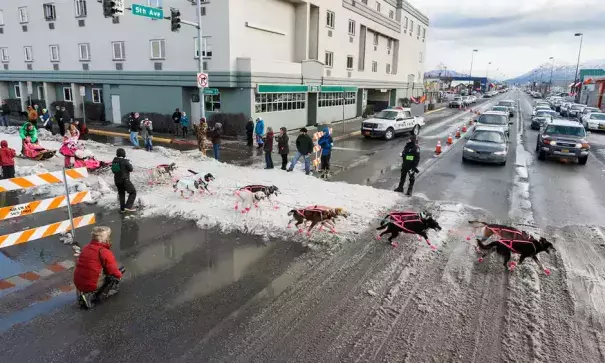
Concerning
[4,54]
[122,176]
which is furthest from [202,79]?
[4,54]

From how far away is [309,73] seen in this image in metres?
27.9

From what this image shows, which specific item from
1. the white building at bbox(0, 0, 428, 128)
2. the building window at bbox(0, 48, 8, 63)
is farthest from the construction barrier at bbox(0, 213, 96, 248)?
the building window at bbox(0, 48, 8, 63)

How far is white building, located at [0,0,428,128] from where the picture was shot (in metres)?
22.9

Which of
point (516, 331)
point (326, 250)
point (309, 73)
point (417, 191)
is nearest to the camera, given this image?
point (516, 331)

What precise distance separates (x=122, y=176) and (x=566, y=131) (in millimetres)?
18556

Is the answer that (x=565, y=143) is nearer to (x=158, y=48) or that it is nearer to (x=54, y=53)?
(x=158, y=48)

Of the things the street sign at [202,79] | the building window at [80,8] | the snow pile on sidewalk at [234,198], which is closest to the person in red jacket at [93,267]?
the snow pile on sidewalk at [234,198]

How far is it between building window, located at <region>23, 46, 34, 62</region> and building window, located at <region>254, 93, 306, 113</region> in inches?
849

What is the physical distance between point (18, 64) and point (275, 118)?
952 inches

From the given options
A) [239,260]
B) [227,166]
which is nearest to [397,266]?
[239,260]

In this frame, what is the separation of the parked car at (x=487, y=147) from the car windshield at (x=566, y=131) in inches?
110

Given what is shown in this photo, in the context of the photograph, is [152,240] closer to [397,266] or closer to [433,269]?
[397,266]

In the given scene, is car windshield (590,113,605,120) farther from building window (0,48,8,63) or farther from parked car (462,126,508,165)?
building window (0,48,8,63)

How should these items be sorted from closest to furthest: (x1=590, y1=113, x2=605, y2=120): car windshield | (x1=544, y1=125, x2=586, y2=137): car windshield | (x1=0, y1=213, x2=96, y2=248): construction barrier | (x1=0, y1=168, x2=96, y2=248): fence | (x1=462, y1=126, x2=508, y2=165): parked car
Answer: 1. (x1=0, y1=213, x2=96, y2=248): construction barrier
2. (x1=0, y1=168, x2=96, y2=248): fence
3. (x1=462, y1=126, x2=508, y2=165): parked car
4. (x1=544, y1=125, x2=586, y2=137): car windshield
5. (x1=590, y1=113, x2=605, y2=120): car windshield
